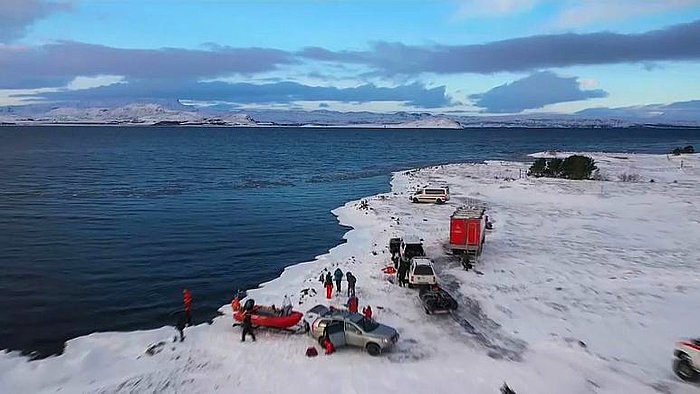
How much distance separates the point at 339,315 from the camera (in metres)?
21.4

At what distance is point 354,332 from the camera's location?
2069cm

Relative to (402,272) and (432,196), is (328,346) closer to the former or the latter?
(402,272)

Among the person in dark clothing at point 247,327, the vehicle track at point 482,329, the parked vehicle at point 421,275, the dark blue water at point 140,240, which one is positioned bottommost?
the dark blue water at point 140,240

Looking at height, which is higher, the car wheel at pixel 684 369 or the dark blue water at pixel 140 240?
the car wheel at pixel 684 369

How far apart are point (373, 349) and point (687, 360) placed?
10056mm

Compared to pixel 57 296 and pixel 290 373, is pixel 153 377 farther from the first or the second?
pixel 57 296

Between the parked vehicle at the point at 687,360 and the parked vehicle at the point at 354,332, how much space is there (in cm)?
914

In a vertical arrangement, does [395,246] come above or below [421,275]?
below

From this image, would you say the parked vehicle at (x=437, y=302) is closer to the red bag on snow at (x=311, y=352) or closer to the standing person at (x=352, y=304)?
the standing person at (x=352, y=304)

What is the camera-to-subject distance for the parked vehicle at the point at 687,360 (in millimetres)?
17797

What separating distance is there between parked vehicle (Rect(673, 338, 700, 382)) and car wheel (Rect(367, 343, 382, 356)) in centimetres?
965

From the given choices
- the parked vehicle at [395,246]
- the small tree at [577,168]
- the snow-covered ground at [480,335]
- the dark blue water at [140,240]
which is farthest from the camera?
the small tree at [577,168]

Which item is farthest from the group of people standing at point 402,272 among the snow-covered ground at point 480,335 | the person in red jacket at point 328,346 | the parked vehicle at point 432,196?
the parked vehicle at point 432,196

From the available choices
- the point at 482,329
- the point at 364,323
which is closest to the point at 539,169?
the point at 482,329
